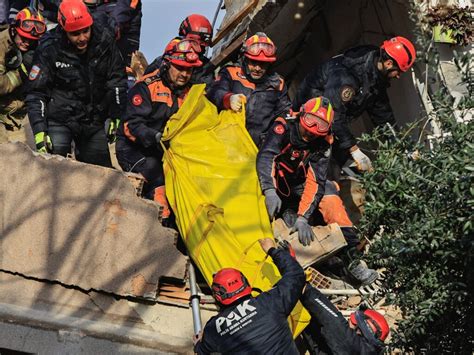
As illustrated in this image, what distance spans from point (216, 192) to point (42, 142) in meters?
1.66

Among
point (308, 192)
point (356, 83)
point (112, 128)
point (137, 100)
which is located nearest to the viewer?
point (308, 192)

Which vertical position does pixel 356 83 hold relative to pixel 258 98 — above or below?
above

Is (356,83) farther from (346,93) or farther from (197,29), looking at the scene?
(197,29)

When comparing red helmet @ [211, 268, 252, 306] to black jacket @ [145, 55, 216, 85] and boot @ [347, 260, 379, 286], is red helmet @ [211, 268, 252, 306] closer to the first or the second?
boot @ [347, 260, 379, 286]

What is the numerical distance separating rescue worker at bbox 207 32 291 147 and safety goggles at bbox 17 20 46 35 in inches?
78.6

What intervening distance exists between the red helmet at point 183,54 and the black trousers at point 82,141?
1.05m

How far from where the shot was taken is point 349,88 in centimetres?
932

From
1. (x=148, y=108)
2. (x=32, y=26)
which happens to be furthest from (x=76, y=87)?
(x=32, y=26)

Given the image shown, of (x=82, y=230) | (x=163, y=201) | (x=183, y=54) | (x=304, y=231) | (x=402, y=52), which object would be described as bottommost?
(x=82, y=230)

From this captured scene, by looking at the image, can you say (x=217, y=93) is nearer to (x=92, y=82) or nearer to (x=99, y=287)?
(x=92, y=82)

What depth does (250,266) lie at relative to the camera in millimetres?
8125

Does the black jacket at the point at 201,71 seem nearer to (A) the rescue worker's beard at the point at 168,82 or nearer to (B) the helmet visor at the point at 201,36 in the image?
(B) the helmet visor at the point at 201,36

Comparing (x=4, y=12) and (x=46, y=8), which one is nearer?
(x=4, y=12)

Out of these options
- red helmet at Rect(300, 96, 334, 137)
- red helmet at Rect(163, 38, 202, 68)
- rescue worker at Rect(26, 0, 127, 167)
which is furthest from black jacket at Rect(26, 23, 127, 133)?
red helmet at Rect(300, 96, 334, 137)
